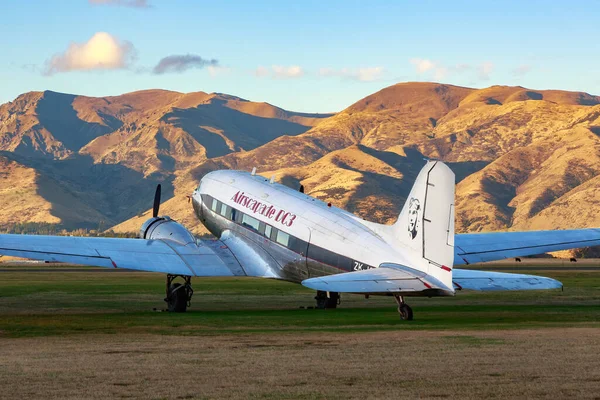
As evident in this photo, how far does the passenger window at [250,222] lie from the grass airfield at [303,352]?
11.1 feet

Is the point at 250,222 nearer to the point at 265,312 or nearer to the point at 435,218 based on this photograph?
the point at 265,312

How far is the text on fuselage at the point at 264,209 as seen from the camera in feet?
126

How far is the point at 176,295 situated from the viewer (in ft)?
127

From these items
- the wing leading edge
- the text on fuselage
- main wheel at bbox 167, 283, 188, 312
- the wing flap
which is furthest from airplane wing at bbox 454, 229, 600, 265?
main wheel at bbox 167, 283, 188, 312

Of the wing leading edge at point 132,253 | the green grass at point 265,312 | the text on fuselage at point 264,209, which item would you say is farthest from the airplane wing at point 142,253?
the green grass at point 265,312

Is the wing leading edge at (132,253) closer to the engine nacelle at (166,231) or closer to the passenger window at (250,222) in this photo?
the engine nacelle at (166,231)

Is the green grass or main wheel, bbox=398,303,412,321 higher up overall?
main wheel, bbox=398,303,412,321

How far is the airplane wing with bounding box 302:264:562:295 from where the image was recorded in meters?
29.0

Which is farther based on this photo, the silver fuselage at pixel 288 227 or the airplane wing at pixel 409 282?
the silver fuselage at pixel 288 227

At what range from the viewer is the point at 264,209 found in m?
40.4

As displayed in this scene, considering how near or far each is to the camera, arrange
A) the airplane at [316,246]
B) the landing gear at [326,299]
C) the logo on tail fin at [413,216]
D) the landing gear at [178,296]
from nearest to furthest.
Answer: the airplane at [316,246]
the logo on tail fin at [413,216]
the landing gear at [178,296]
the landing gear at [326,299]

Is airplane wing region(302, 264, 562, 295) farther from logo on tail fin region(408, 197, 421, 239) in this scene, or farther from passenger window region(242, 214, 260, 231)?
passenger window region(242, 214, 260, 231)

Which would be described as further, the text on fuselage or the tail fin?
the text on fuselage

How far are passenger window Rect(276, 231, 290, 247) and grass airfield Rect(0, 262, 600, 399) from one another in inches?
104
